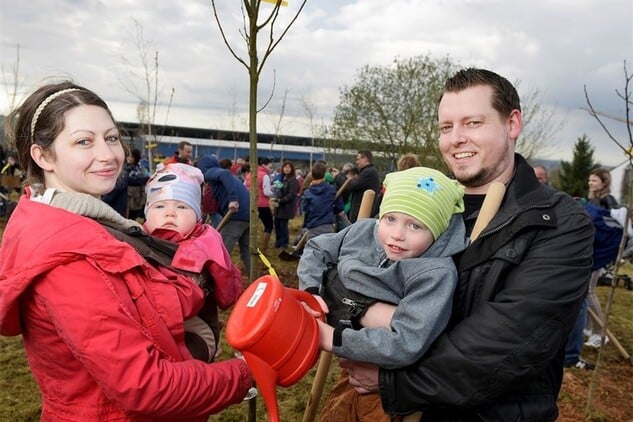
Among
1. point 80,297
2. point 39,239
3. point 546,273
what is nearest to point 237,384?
point 80,297

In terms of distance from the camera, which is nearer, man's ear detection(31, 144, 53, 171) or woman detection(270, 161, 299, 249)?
man's ear detection(31, 144, 53, 171)

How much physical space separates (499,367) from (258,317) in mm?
729

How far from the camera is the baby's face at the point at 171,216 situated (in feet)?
6.18

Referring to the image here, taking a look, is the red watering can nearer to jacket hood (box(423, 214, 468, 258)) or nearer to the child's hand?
the child's hand

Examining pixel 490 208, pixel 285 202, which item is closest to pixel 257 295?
pixel 490 208

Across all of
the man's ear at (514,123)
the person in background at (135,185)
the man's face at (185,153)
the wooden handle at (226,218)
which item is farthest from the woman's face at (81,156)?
the man's face at (185,153)

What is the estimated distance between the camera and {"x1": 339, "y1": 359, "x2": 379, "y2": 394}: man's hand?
1.65 metres

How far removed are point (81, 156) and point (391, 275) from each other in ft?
3.51

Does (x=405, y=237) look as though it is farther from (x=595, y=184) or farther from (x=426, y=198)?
(x=595, y=184)

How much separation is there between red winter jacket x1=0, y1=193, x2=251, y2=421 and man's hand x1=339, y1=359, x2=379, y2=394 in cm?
45

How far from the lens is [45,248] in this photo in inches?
51.8

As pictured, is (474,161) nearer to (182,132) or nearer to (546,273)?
(546,273)

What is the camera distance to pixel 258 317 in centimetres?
140

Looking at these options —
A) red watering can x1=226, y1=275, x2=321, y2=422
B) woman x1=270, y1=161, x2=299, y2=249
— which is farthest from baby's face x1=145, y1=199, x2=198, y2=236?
woman x1=270, y1=161, x2=299, y2=249
